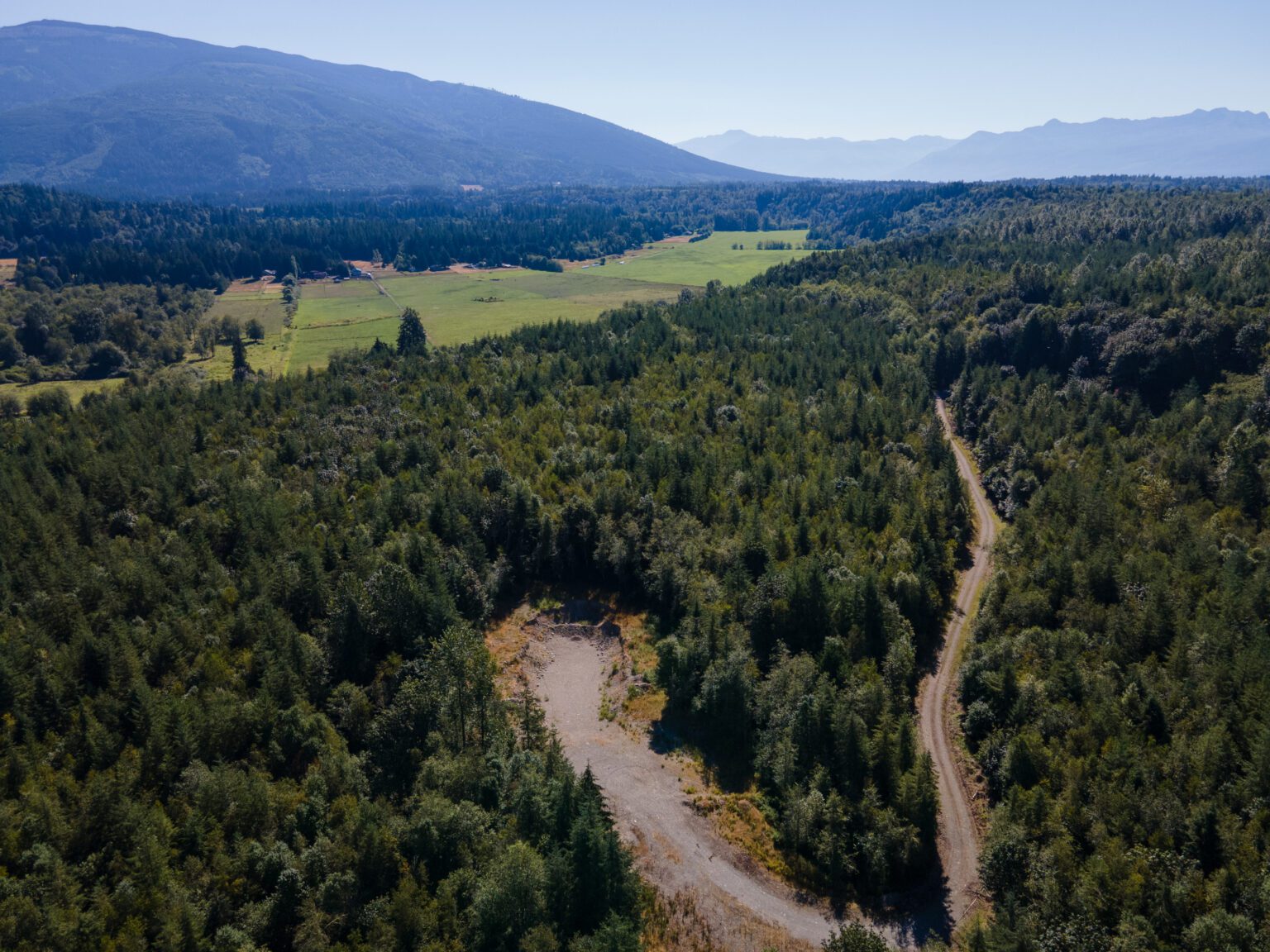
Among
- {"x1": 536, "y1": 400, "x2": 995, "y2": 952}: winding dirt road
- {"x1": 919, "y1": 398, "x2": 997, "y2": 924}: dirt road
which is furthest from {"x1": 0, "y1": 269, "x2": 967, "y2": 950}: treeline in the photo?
{"x1": 536, "y1": 400, "x2": 995, "y2": 952}: winding dirt road

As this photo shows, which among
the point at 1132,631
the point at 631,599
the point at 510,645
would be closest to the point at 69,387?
the point at 510,645

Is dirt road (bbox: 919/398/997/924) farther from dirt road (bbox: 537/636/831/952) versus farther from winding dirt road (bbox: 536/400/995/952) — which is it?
dirt road (bbox: 537/636/831/952)

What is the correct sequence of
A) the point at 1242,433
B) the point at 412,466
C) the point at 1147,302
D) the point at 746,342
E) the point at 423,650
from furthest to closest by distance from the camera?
the point at 746,342 < the point at 1147,302 < the point at 412,466 < the point at 1242,433 < the point at 423,650

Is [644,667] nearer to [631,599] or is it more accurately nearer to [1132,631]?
[631,599]

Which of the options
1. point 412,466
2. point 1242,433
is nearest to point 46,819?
point 412,466

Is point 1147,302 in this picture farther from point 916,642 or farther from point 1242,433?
point 916,642

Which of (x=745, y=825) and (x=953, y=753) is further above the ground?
(x=953, y=753)
